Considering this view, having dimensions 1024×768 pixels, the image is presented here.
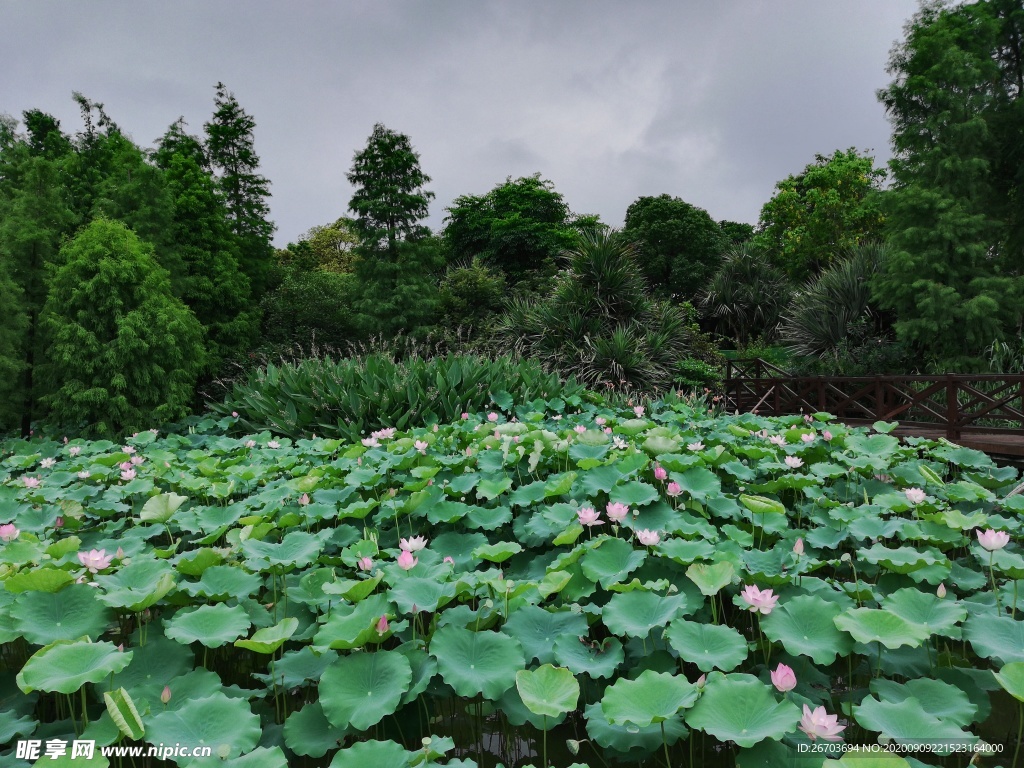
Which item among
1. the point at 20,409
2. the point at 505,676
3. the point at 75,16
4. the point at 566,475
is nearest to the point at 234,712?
the point at 505,676

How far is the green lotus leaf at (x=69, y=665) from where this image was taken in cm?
101

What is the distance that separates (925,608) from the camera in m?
1.34

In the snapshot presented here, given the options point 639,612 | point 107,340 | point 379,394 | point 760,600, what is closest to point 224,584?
point 639,612

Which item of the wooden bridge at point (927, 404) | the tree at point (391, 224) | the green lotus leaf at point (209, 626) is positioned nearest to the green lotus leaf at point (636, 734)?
the green lotus leaf at point (209, 626)

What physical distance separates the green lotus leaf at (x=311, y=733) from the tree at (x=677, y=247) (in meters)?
23.2

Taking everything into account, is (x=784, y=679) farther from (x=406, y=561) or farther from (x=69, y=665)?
(x=69, y=665)

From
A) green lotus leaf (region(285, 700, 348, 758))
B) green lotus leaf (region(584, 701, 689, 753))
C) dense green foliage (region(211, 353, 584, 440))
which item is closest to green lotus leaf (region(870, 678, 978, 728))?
green lotus leaf (region(584, 701, 689, 753))

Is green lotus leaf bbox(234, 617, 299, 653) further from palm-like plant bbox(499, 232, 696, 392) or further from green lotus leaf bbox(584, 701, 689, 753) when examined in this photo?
palm-like plant bbox(499, 232, 696, 392)

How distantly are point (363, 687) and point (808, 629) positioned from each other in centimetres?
99

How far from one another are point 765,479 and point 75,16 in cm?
810

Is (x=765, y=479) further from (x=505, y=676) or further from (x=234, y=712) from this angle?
(x=234, y=712)

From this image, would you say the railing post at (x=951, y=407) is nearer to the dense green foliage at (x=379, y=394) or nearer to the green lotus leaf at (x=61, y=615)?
the dense green foliage at (x=379, y=394)

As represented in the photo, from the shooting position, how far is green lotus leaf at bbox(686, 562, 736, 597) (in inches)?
53.7

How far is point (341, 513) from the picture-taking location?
6.84 feet
